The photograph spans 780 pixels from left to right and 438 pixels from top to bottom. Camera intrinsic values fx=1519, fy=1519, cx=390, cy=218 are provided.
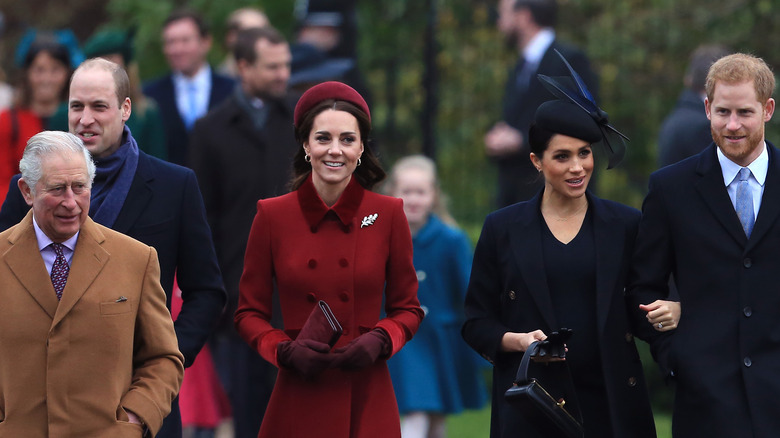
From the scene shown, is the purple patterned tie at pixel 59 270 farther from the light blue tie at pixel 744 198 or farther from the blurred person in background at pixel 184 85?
the blurred person in background at pixel 184 85

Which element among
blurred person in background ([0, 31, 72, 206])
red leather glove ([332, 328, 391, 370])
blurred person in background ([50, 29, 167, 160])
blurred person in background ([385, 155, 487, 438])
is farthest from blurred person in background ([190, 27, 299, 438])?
red leather glove ([332, 328, 391, 370])

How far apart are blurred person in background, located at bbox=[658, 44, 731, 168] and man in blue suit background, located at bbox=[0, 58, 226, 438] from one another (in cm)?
398

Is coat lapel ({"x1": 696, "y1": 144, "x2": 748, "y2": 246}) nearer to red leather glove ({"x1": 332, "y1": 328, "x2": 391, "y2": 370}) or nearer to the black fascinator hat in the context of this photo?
the black fascinator hat

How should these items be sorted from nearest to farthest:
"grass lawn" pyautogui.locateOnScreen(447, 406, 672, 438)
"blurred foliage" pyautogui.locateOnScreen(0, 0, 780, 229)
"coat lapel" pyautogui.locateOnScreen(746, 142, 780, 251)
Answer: "coat lapel" pyautogui.locateOnScreen(746, 142, 780, 251) → "grass lawn" pyautogui.locateOnScreen(447, 406, 672, 438) → "blurred foliage" pyautogui.locateOnScreen(0, 0, 780, 229)

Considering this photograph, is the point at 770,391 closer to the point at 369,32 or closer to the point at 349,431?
the point at 349,431

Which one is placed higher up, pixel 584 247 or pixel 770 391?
pixel 584 247

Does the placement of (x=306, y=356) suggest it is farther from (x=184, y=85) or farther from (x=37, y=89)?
(x=184, y=85)

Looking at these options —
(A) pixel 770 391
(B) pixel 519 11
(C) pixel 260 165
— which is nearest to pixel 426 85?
(B) pixel 519 11

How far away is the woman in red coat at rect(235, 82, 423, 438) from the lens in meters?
5.95

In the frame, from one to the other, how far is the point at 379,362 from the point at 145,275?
1052 millimetres

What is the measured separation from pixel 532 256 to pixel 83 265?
6.04 ft

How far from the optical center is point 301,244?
6.10 meters

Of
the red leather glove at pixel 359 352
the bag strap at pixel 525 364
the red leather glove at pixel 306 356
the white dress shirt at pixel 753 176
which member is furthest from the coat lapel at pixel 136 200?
the white dress shirt at pixel 753 176

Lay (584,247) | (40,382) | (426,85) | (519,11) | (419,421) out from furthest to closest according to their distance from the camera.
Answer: (426,85), (519,11), (419,421), (584,247), (40,382)
